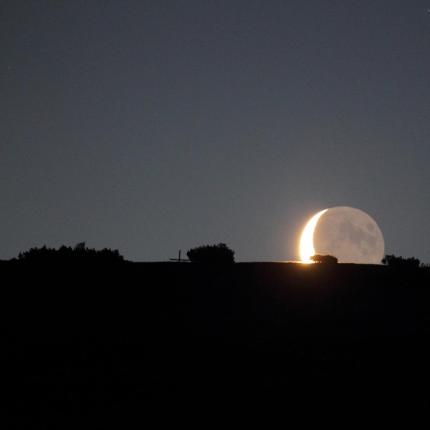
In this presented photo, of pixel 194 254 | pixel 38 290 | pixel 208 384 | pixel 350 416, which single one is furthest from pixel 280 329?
pixel 194 254

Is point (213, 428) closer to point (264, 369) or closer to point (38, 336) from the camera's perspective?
point (264, 369)

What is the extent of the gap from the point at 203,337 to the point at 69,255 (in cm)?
1938

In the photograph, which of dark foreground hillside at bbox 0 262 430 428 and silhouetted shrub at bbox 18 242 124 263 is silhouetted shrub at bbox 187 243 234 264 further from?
dark foreground hillside at bbox 0 262 430 428

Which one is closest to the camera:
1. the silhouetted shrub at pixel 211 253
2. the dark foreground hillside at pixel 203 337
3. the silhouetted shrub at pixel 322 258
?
the dark foreground hillside at pixel 203 337

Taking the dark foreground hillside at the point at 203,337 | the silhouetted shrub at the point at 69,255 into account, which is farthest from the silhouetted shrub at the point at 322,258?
the silhouetted shrub at the point at 69,255

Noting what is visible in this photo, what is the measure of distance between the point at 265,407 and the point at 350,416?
279cm

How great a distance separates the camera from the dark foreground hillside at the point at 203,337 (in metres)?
19.1

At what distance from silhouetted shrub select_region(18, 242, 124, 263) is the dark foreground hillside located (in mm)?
4105

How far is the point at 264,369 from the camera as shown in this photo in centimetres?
2138

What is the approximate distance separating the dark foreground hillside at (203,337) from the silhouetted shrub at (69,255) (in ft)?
13.5

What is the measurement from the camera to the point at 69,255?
41094 millimetres

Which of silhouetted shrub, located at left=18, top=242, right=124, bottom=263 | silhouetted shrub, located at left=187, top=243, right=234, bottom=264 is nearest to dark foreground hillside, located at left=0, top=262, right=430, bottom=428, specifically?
silhouetted shrub, located at left=18, top=242, right=124, bottom=263

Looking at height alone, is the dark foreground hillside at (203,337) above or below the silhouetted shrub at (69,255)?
below

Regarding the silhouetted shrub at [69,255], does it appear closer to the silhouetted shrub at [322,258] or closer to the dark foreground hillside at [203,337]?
the dark foreground hillside at [203,337]
